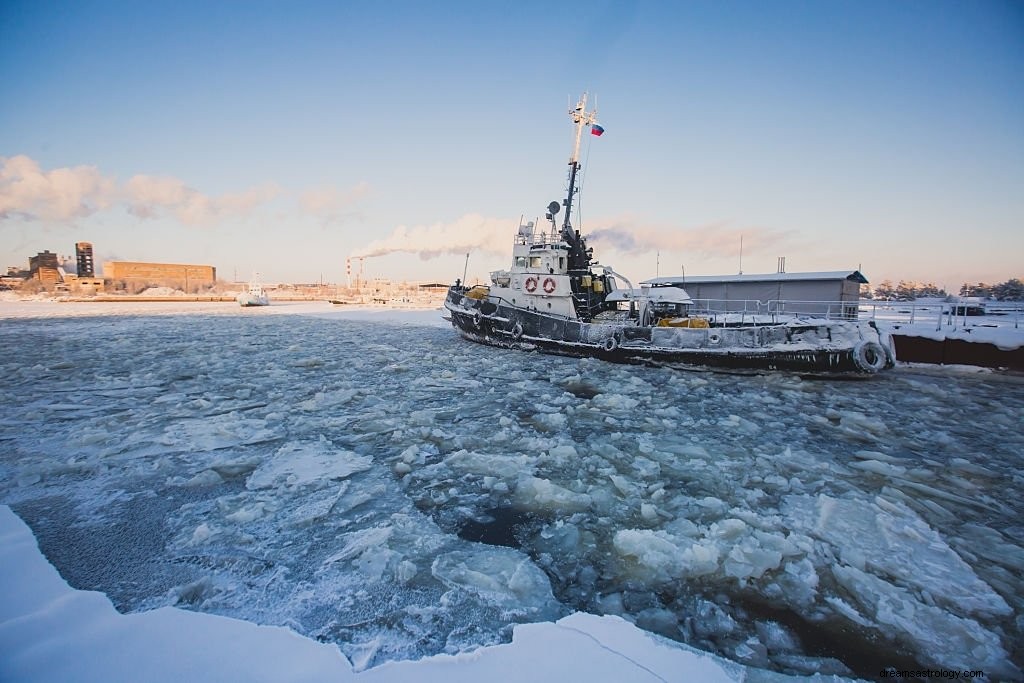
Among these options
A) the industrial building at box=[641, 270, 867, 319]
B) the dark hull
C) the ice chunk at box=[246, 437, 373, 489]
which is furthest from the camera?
the industrial building at box=[641, 270, 867, 319]

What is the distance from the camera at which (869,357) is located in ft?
34.1

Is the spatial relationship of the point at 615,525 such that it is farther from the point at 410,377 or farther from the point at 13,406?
the point at 13,406

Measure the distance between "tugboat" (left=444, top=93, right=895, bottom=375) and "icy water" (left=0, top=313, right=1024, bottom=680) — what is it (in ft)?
10.3

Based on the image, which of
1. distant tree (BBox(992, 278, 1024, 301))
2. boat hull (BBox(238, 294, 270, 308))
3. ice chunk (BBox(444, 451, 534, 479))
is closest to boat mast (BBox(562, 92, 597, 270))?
ice chunk (BBox(444, 451, 534, 479))

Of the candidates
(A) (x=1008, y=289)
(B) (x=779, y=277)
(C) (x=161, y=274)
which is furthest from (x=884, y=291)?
(C) (x=161, y=274)

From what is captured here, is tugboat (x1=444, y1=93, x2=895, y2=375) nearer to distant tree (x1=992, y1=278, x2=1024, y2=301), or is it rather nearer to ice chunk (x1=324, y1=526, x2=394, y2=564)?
ice chunk (x1=324, y1=526, x2=394, y2=564)

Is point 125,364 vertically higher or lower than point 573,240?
lower

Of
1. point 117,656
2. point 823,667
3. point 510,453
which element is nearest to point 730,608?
point 823,667

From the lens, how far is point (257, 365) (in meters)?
11.2

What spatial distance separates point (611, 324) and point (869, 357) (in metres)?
6.41

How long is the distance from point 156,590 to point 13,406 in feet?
23.4

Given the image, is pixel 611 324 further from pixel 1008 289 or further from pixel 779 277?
pixel 1008 289

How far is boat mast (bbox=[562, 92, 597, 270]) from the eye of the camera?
53.1 ft

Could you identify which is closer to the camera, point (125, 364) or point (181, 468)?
point (181, 468)
